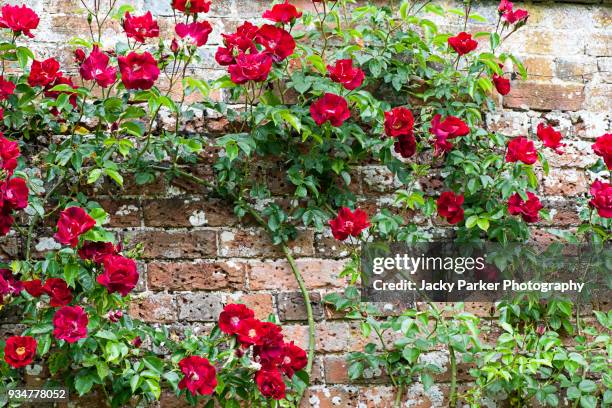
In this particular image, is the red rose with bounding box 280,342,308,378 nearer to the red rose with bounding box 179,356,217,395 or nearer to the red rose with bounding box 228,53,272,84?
the red rose with bounding box 179,356,217,395

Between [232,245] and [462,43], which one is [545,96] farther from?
[232,245]

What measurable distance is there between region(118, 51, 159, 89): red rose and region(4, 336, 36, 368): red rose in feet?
2.24

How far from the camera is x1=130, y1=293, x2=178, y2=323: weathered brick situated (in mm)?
2342

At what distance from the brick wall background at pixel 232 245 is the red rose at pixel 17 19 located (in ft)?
0.87

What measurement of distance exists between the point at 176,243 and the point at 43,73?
23.4 inches

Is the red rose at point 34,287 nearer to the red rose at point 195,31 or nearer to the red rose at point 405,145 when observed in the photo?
the red rose at point 195,31

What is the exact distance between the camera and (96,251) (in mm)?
2041

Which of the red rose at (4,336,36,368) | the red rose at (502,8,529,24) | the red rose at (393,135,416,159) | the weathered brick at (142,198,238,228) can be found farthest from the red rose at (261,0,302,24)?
the red rose at (4,336,36,368)

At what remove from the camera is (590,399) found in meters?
2.36

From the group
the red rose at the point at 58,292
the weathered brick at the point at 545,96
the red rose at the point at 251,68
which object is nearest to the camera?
the red rose at the point at 58,292

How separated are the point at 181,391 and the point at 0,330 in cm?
54

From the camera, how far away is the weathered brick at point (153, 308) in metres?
2.34

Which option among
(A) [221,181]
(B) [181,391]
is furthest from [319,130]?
(B) [181,391]

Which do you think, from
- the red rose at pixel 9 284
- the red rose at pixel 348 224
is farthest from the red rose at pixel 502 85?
the red rose at pixel 9 284
